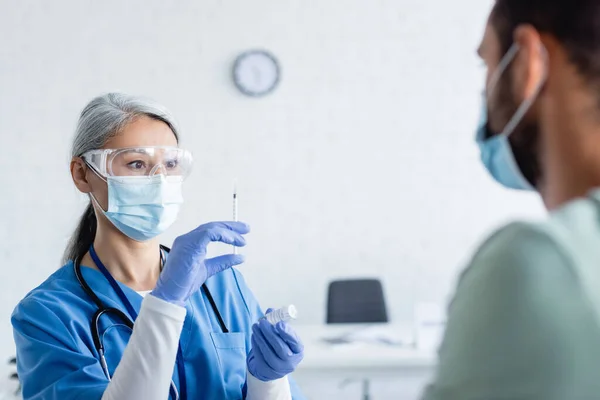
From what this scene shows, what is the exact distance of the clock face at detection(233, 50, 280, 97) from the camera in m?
3.60

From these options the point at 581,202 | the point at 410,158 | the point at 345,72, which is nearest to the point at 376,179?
the point at 410,158

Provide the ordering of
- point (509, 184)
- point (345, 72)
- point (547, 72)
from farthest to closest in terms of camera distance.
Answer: point (345, 72)
point (509, 184)
point (547, 72)

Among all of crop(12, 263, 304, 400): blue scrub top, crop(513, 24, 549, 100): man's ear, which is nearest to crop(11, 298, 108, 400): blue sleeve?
crop(12, 263, 304, 400): blue scrub top

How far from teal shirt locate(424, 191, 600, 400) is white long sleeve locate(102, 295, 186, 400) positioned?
30.5 inches

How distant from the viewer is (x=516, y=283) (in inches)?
18.8

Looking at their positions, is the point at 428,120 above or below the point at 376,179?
above

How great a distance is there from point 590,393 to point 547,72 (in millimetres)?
288

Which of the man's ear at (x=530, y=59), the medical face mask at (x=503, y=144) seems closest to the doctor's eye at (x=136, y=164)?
the medical face mask at (x=503, y=144)

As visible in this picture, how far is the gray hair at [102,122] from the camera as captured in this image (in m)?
→ 1.49

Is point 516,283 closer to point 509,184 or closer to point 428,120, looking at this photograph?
point 509,184

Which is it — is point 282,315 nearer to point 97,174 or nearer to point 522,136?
point 97,174

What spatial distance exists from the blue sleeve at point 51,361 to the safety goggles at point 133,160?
1.15 ft

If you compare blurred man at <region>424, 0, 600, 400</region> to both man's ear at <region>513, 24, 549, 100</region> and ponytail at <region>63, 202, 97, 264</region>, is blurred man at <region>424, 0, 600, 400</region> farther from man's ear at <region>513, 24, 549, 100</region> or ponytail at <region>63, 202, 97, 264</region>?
ponytail at <region>63, 202, 97, 264</region>

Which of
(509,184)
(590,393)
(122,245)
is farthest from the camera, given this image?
(122,245)
